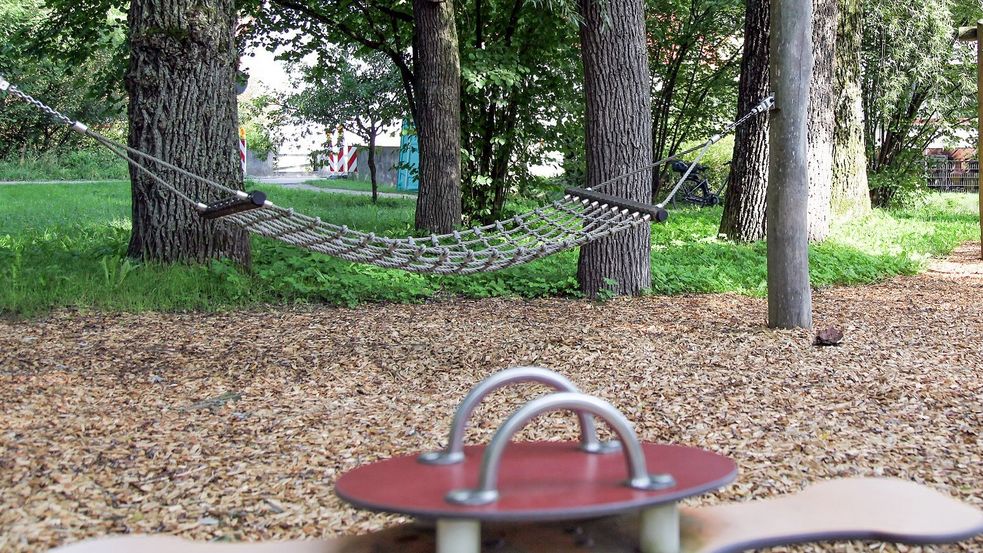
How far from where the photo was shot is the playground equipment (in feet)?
5.05

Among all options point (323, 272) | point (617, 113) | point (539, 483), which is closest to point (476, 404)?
point (539, 483)

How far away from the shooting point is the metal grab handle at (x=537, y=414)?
1.55 meters

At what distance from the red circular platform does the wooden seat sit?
12 cm

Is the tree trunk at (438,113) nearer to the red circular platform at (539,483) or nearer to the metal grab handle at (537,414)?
the red circular platform at (539,483)

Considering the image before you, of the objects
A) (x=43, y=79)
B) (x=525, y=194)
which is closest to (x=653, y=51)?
(x=525, y=194)

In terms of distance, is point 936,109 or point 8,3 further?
point 8,3

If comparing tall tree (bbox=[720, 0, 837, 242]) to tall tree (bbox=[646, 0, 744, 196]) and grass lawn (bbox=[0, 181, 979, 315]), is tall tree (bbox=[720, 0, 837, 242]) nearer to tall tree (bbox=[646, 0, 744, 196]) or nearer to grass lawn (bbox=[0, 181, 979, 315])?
grass lawn (bbox=[0, 181, 979, 315])

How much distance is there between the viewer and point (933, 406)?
3459 millimetres

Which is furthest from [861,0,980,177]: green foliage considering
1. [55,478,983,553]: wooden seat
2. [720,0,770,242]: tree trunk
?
[55,478,983,553]: wooden seat

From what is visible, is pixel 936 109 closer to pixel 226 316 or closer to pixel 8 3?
pixel 226 316

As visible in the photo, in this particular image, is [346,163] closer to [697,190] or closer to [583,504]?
[697,190]

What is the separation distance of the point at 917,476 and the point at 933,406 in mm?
812

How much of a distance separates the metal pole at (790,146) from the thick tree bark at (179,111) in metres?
3.11

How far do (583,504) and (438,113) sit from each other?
7.08 metres
